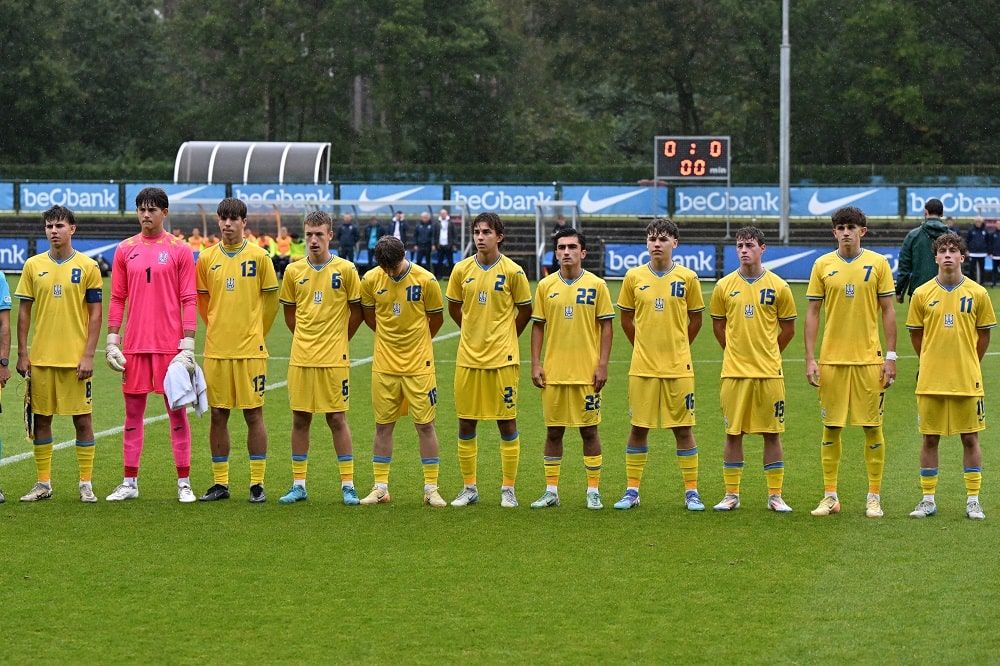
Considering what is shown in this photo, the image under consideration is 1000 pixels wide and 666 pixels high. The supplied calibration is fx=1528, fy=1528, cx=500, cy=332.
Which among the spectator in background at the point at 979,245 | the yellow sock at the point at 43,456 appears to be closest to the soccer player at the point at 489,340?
the yellow sock at the point at 43,456

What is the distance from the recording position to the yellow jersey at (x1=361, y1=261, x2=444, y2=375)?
10.5 m

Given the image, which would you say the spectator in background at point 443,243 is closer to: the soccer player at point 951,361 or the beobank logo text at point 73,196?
the beobank logo text at point 73,196

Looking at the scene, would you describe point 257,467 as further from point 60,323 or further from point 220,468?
point 60,323

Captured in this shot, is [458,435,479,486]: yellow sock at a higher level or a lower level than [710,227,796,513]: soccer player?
lower

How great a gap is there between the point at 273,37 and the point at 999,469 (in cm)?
5641

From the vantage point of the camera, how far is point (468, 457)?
1059 cm

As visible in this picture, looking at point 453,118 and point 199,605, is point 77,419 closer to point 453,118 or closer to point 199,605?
point 199,605

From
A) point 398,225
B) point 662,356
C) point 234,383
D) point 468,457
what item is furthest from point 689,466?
point 398,225

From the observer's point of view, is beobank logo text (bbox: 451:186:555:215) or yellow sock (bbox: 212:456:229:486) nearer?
yellow sock (bbox: 212:456:229:486)

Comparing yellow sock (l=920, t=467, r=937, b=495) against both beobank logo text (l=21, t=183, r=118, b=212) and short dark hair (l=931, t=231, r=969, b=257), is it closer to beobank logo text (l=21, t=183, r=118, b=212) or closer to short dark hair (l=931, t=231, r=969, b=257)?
short dark hair (l=931, t=231, r=969, b=257)

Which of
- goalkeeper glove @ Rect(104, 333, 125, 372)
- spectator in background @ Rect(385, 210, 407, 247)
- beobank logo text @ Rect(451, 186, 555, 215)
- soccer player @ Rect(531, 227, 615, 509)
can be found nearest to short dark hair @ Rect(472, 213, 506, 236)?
soccer player @ Rect(531, 227, 615, 509)

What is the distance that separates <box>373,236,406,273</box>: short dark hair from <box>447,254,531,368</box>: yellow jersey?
1.38 feet

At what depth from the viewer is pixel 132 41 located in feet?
224

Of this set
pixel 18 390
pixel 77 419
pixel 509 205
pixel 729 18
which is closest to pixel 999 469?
pixel 77 419
